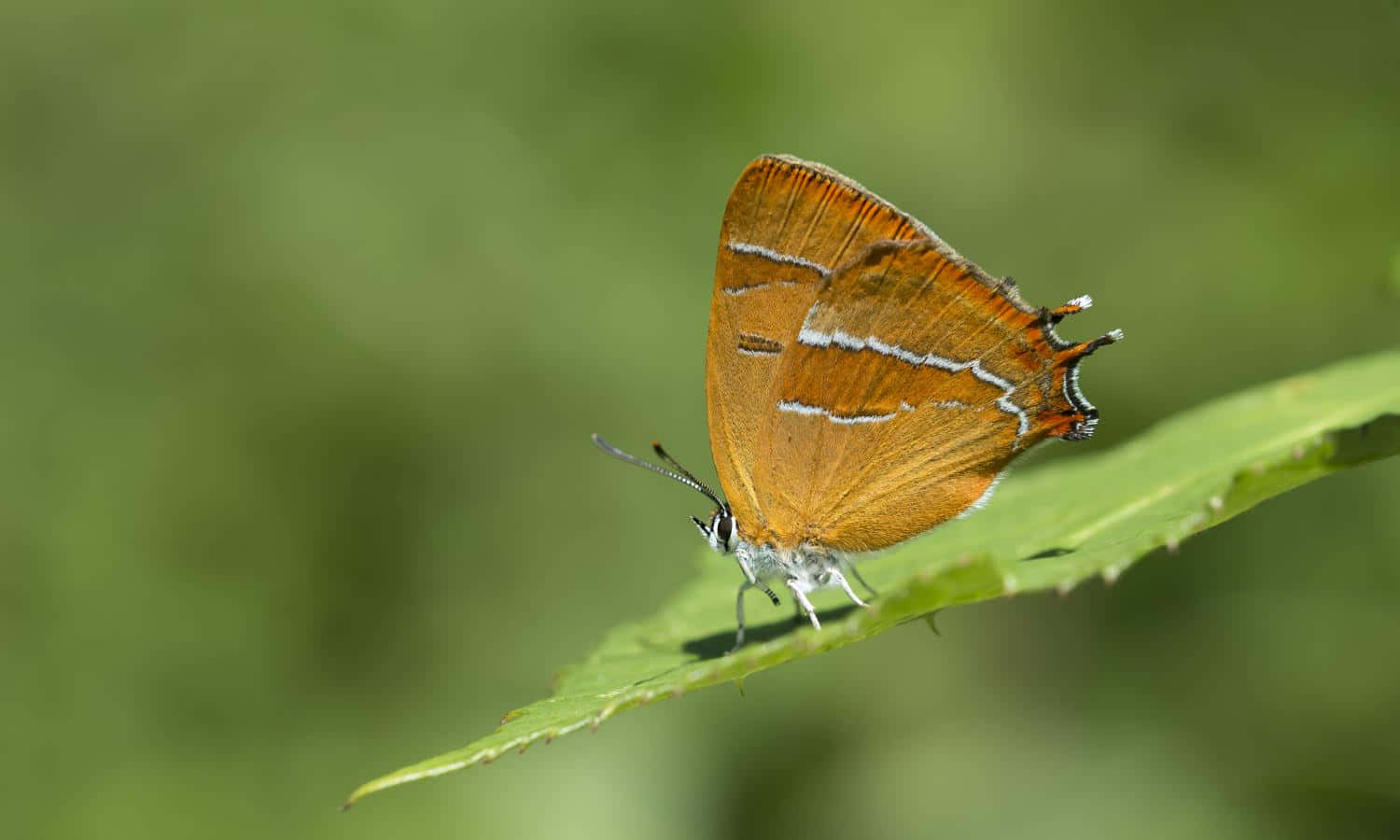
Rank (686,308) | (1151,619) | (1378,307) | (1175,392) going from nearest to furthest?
(1151,619) < (1378,307) < (1175,392) < (686,308)

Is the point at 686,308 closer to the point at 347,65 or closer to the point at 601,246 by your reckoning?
the point at 601,246

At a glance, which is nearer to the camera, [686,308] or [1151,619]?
[1151,619]

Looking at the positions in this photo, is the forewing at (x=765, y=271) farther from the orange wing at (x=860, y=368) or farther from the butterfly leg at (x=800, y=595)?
the butterfly leg at (x=800, y=595)

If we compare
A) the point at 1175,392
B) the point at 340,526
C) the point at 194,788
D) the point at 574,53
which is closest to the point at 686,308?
the point at 574,53

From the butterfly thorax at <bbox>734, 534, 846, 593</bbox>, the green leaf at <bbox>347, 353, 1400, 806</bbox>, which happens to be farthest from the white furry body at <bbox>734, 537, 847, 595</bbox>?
the green leaf at <bbox>347, 353, 1400, 806</bbox>

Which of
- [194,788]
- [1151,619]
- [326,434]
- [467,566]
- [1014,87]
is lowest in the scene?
[1151,619]

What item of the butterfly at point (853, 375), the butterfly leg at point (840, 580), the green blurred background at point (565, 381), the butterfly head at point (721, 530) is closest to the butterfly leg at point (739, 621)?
the butterfly at point (853, 375)

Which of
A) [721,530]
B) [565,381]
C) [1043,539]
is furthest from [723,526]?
[565,381]
